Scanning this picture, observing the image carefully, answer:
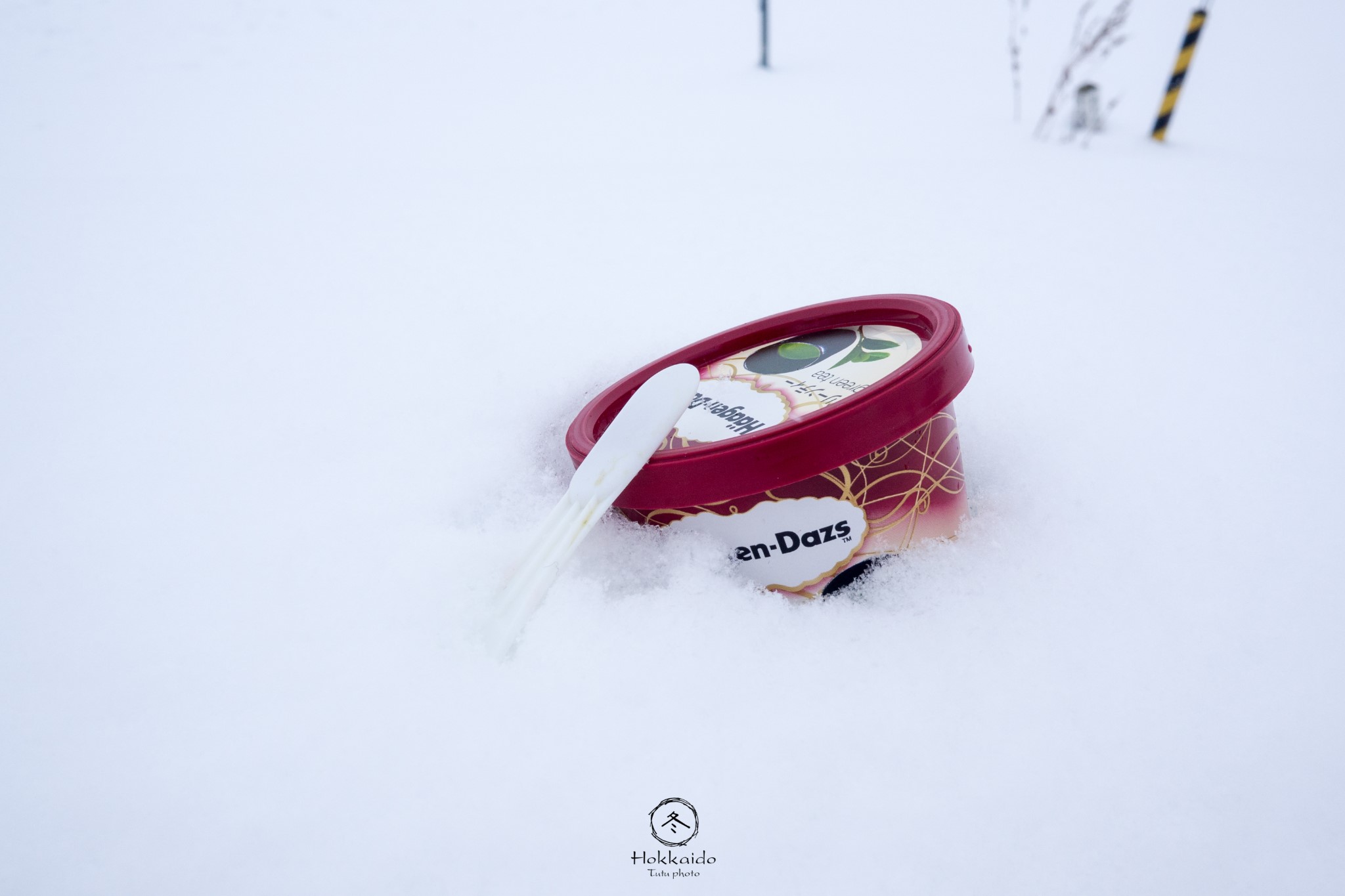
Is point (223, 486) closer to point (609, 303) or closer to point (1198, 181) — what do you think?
point (609, 303)

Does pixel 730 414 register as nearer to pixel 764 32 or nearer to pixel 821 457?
pixel 821 457

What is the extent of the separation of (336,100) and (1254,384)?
6.55ft

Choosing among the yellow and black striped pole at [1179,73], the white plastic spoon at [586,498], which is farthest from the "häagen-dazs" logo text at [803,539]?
the yellow and black striped pole at [1179,73]

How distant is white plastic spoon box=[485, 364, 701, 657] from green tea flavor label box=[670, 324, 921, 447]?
0.04m

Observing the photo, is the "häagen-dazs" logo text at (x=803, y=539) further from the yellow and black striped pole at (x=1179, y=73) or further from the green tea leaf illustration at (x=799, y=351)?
the yellow and black striped pole at (x=1179, y=73)

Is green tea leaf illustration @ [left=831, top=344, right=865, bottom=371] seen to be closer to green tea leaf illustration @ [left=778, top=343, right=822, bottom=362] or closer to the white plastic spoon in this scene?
green tea leaf illustration @ [left=778, top=343, right=822, bottom=362]

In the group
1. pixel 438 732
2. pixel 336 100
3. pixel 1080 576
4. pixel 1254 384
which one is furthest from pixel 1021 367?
pixel 336 100

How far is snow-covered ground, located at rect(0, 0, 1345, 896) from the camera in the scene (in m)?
0.52

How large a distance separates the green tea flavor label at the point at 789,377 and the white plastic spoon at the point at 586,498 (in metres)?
0.04
